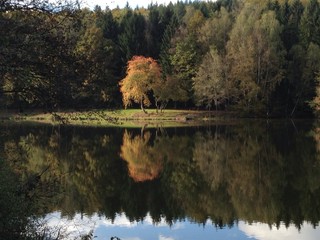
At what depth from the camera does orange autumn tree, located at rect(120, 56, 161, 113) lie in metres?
65.2

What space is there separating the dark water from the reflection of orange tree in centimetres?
6

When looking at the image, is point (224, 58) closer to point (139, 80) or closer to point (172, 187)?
point (139, 80)

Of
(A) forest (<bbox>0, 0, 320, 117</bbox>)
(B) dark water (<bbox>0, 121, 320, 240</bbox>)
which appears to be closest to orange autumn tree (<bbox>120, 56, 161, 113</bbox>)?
(A) forest (<bbox>0, 0, 320, 117</bbox>)

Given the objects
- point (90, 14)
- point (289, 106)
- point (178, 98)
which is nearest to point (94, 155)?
point (90, 14)

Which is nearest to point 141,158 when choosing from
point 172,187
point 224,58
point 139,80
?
point 172,187

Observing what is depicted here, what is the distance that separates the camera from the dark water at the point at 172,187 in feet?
51.1

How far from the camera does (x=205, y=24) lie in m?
75.7

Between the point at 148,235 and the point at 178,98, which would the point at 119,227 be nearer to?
the point at 148,235

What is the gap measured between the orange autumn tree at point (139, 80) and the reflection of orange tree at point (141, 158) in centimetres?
2303

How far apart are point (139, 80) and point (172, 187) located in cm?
4355

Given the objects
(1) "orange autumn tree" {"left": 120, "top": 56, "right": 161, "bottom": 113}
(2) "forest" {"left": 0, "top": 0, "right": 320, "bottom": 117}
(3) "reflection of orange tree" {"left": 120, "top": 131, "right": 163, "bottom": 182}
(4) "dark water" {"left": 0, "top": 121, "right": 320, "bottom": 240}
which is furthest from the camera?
(2) "forest" {"left": 0, "top": 0, "right": 320, "bottom": 117}

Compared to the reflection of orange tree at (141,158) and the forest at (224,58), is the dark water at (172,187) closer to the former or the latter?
the reflection of orange tree at (141,158)

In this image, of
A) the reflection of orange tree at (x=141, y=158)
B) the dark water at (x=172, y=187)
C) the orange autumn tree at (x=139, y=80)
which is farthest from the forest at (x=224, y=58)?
the dark water at (x=172, y=187)

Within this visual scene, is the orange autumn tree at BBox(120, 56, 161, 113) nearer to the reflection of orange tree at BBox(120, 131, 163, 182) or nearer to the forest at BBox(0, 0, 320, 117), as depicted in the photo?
the forest at BBox(0, 0, 320, 117)
